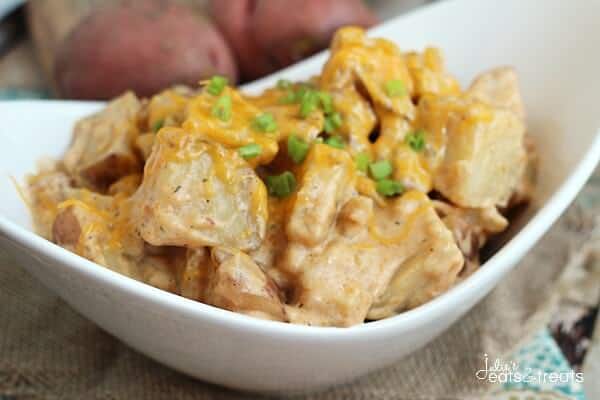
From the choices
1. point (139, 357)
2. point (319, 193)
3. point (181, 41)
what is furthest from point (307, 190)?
point (181, 41)

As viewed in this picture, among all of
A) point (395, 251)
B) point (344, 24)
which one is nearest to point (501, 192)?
point (395, 251)

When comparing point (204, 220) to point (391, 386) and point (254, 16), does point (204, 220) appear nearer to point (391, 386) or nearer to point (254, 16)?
point (391, 386)

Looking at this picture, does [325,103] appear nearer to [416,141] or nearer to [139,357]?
[416,141]

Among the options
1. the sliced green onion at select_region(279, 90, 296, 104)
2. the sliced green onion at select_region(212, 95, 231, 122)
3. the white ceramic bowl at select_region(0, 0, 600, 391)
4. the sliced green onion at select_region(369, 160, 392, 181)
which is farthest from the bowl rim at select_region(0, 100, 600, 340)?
the sliced green onion at select_region(279, 90, 296, 104)

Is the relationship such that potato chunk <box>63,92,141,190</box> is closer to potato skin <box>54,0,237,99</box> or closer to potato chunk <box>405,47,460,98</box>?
potato skin <box>54,0,237,99</box>

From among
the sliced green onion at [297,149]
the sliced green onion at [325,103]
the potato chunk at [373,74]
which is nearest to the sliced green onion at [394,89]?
the potato chunk at [373,74]

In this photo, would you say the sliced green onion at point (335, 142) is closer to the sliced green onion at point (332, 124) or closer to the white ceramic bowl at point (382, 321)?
the sliced green onion at point (332, 124)
